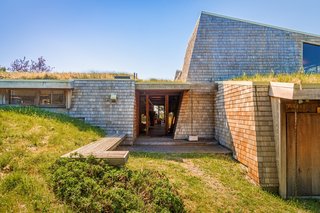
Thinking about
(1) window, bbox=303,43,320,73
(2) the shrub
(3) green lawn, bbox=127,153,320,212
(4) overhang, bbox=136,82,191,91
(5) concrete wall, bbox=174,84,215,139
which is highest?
(1) window, bbox=303,43,320,73

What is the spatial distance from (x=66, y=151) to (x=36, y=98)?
20.4 ft

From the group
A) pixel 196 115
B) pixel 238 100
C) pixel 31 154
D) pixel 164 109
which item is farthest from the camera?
pixel 164 109

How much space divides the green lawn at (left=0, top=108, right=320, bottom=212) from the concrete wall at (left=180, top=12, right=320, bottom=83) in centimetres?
555

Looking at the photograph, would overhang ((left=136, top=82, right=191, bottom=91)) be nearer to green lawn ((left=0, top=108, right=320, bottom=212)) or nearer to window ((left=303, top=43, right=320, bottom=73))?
green lawn ((left=0, top=108, right=320, bottom=212))

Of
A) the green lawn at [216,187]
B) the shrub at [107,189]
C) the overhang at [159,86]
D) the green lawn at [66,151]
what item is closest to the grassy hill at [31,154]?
the green lawn at [66,151]

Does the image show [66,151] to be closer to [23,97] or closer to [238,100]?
[238,100]

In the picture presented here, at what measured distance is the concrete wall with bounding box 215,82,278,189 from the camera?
16.7 feet

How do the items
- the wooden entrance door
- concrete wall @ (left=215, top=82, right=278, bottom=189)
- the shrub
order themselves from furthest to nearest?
concrete wall @ (left=215, top=82, right=278, bottom=189), the wooden entrance door, the shrub

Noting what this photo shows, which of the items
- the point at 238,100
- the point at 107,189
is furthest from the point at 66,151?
the point at 238,100

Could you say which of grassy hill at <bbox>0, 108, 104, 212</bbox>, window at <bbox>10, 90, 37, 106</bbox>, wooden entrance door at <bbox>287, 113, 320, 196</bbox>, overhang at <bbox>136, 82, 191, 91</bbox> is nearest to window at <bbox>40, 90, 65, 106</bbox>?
window at <bbox>10, 90, 37, 106</bbox>

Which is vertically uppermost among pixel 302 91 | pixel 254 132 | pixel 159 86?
pixel 159 86

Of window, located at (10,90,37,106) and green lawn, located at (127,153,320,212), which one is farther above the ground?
window, located at (10,90,37,106)

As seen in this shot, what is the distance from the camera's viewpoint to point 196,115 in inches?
408

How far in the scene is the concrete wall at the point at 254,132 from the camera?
5094 millimetres
